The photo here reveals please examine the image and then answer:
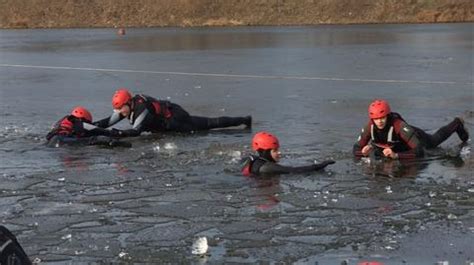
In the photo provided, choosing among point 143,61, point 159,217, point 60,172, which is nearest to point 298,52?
point 143,61

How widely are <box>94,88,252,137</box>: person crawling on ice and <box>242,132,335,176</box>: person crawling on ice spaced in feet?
10.7

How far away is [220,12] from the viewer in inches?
2908

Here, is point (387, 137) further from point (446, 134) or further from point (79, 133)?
point (79, 133)

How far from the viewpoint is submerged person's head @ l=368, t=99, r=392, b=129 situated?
36.4 feet

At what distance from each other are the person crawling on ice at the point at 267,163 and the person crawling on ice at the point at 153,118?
3253 millimetres

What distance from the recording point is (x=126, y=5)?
257 feet

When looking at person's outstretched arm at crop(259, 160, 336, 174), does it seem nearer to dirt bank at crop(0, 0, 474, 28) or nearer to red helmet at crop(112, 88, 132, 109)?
red helmet at crop(112, 88, 132, 109)

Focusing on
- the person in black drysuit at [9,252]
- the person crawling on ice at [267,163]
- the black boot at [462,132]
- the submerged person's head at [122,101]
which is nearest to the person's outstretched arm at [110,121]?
the submerged person's head at [122,101]

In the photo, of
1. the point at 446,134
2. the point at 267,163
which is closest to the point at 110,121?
the point at 267,163

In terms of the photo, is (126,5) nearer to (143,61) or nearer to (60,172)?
(143,61)

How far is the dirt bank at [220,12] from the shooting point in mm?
66938

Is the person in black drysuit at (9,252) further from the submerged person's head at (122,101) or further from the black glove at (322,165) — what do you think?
the submerged person's head at (122,101)

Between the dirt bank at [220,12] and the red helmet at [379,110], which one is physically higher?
the red helmet at [379,110]

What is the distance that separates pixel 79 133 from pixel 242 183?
4053mm
